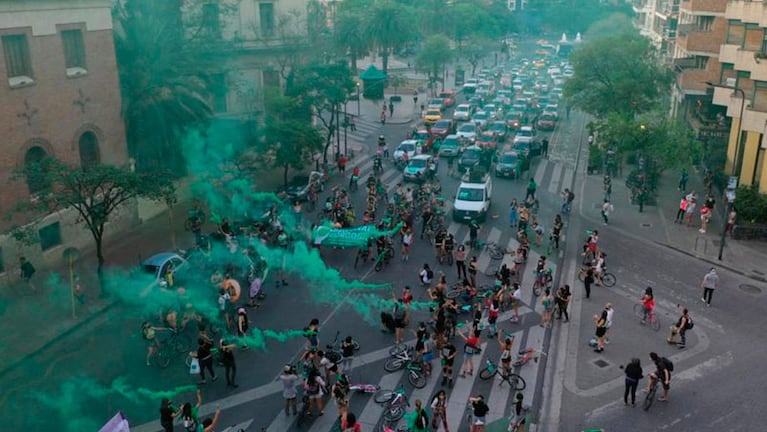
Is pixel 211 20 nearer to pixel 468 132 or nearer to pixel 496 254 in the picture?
pixel 468 132

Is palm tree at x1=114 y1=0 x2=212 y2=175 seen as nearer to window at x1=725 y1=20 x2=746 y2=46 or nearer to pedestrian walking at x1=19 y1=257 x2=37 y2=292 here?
pedestrian walking at x1=19 y1=257 x2=37 y2=292

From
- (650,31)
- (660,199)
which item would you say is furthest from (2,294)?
(650,31)

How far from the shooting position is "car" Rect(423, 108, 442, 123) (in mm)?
Result: 58750

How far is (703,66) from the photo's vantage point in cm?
4644

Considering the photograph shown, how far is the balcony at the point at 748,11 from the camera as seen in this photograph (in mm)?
32772

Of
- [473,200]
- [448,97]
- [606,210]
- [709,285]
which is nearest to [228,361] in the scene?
[709,285]

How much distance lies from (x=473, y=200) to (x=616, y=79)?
61.5ft

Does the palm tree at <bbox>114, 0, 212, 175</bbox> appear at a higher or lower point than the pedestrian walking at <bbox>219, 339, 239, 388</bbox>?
higher

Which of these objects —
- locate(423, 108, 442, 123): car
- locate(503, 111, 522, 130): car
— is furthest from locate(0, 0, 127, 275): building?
locate(503, 111, 522, 130): car

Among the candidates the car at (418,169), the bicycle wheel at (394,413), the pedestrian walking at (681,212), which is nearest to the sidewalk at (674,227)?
the pedestrian walking at (681,212)

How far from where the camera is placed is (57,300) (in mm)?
23359

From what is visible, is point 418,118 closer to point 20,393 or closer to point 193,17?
point 193,17

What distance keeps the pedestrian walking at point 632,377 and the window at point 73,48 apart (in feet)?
78.4

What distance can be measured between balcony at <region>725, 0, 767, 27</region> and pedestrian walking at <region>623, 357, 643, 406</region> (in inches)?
904
